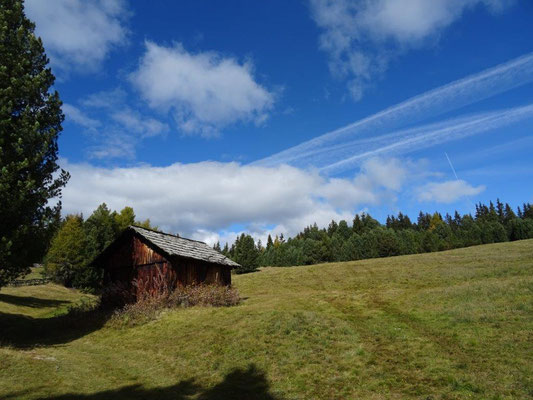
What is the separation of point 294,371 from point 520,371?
7.54 meters

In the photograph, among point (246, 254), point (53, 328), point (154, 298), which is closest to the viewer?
point (53, 328)

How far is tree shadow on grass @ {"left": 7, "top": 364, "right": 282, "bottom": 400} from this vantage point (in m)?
10.5

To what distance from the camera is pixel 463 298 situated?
22.3 meters

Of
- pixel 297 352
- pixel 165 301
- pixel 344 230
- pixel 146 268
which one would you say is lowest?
pixel 297 352

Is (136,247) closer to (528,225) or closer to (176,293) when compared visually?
(176,293)

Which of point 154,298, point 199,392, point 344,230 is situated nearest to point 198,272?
point 154,298

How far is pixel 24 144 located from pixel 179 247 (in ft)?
49.2

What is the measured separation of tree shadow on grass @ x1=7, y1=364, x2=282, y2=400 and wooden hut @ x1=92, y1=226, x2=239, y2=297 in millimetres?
14738

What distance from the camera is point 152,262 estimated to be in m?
27.3

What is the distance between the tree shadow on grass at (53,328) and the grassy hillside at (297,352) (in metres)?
0.10

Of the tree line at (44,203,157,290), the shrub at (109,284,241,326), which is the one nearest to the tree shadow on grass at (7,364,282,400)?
the shrub at (109,284,241,326)

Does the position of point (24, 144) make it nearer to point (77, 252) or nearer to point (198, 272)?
point (198, 272)

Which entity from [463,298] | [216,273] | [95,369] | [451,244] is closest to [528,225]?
[451,244]

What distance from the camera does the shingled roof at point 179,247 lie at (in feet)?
88.8
